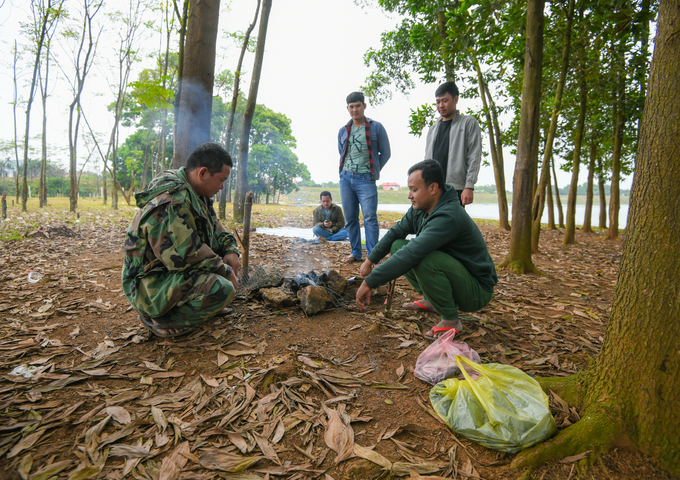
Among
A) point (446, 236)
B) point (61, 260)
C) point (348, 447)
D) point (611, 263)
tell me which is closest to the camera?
point (348, 447)

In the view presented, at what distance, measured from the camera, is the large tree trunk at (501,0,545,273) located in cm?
452

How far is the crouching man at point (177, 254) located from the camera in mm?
2416

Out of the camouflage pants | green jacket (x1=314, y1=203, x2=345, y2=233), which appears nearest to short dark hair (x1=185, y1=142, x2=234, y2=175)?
the camouflage pants

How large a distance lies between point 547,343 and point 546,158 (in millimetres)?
4999

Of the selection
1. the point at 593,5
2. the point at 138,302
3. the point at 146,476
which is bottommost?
the point at 146,476

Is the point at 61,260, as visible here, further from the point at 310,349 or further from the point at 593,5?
the point at 593,5

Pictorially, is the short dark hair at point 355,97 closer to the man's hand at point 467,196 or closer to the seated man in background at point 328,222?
the man's hand at point 467,196

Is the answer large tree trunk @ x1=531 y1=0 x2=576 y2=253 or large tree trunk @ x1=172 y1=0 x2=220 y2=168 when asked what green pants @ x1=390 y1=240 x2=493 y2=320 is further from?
large tree trunk @ x1=531 y1=0 x2=576 y2=253

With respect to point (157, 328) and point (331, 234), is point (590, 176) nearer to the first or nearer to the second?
A: point (331, 234)

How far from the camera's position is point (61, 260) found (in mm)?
4934

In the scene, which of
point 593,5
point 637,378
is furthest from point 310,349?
point 593,5

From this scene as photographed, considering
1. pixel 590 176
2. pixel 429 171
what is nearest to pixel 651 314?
pixel 429 171

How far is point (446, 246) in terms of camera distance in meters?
2.66

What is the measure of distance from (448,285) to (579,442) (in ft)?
3.99
